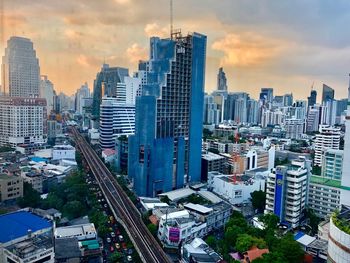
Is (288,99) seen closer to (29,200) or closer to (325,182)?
(325,182)

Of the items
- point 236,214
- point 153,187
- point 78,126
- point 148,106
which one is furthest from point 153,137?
point 78,126

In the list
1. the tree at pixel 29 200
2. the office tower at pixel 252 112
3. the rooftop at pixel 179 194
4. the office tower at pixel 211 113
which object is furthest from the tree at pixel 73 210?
the office tower at pixel 252 112

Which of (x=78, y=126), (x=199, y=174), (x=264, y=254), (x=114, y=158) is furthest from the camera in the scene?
(x=78, y=126)

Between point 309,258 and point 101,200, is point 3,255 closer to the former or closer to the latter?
point 101,200

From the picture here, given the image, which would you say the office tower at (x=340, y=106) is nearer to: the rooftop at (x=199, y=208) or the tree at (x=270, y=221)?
the tree at (x=270, y=221)

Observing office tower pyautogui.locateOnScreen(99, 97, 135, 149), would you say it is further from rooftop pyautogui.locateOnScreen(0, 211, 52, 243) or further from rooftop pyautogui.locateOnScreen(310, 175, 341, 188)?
rooftop pyautogui.locateOnScreen(310, 175, 341, 188)

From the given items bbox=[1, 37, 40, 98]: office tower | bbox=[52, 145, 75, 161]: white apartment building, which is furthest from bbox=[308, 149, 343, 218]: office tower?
bbox=[1, 37, 40, 98]: office tower

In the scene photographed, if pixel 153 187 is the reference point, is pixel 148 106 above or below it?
above
